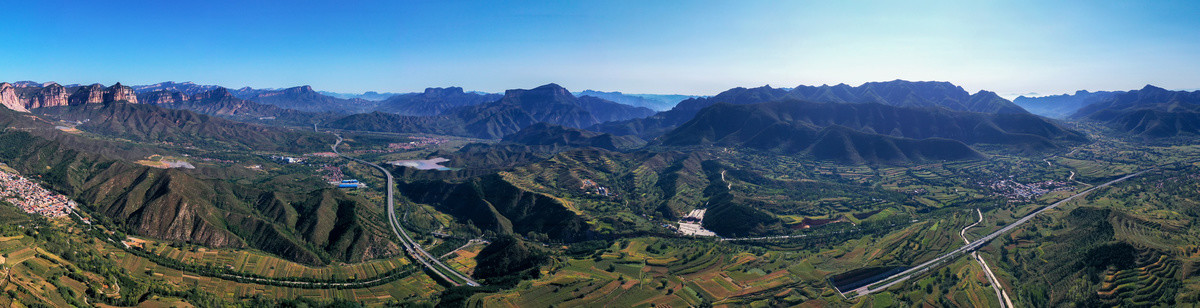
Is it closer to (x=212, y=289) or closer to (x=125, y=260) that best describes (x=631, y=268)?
(x=212, y=289)

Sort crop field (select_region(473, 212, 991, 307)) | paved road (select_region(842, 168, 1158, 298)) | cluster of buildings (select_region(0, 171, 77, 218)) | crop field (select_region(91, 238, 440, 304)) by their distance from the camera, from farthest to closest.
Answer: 1. cluster of buildings (select_region(0, 171, 77, 218))
2. paved road (select_region(842, 168, 1158, 298))
3. crop field (select_region(91, 238, 440, 304))
4. crop field (select_region(473, 212, 991, 307))

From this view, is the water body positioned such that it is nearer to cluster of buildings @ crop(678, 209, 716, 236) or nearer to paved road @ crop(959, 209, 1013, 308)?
paved road @ crop(959, 209, 1013, 308)

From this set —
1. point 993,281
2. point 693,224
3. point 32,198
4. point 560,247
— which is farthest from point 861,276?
point 32,198

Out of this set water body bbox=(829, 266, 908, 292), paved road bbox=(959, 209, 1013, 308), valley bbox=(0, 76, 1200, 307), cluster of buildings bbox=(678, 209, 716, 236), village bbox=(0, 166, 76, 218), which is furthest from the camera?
cluster of buildings bbox=(678, 209, 716, 236)

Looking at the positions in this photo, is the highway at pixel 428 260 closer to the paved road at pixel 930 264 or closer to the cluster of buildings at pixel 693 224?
the cluster of buildings at pixel 693 224

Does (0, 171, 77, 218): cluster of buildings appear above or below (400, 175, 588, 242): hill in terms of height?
above

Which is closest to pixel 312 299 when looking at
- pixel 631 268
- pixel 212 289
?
pixel 212 289

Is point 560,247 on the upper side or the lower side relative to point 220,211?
lower

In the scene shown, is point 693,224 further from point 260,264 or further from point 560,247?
point 260,264

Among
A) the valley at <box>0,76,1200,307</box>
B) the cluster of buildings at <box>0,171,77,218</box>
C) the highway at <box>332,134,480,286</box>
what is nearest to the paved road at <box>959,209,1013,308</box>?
the valley at <box>0,76,1200,307</box>
